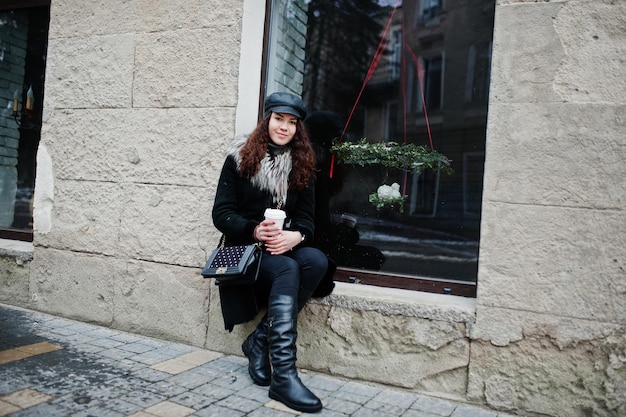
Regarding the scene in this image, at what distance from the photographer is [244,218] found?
2920 millimetres

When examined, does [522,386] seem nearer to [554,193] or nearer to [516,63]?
[554,193]

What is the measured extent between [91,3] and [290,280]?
2842mm

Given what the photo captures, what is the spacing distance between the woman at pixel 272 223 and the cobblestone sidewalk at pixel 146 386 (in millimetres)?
243

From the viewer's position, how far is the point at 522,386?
2604 millimetres

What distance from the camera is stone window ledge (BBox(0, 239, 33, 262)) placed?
13.3 ft

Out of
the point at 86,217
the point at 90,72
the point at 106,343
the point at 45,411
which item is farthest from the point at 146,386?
the point at 90,72

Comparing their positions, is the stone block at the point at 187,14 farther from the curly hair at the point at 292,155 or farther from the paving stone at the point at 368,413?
the paving stone at the point at 368,413

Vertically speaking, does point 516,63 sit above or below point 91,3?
below

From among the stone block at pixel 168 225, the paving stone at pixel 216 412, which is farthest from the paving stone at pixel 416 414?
the stone block at pixel 168 225

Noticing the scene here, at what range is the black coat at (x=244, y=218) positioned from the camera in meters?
2.85

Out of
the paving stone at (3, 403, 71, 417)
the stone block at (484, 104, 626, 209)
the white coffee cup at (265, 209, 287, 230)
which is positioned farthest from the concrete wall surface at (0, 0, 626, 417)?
the paving stone at (3, 403, 71, 417)

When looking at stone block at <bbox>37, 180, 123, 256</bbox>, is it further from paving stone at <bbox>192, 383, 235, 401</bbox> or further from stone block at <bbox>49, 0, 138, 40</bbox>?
paving stone at <bbox>192, 383, 235, 401</bbox>

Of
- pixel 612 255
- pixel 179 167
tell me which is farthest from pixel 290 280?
pixel 612 255

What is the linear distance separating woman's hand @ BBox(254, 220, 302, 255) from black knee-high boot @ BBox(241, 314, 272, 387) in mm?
462
